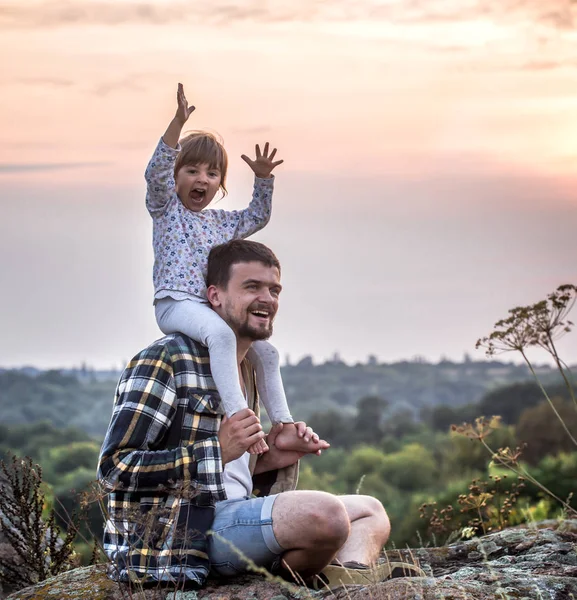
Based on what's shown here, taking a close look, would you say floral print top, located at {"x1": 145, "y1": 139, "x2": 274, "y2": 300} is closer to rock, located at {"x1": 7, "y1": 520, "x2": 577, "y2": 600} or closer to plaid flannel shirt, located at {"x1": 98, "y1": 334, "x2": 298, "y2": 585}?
plaid flannel shirt, located at {"x1": 98, "y1": 334, "x2": 298, "y2": 585}

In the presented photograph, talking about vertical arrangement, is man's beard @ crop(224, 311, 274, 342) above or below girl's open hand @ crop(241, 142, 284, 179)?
below

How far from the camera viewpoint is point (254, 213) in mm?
6641

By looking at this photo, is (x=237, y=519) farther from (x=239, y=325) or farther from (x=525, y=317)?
(x=525, y=317)

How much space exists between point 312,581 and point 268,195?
2.51 meters

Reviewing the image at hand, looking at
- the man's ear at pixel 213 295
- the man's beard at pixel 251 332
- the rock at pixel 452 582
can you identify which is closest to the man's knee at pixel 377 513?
the rock at pixel 452 582

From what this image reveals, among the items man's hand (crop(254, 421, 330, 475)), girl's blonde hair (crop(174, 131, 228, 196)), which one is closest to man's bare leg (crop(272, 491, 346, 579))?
man's hand (crop(254, 421, 330, 475))

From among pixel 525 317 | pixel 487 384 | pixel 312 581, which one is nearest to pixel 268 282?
pixel 312 581

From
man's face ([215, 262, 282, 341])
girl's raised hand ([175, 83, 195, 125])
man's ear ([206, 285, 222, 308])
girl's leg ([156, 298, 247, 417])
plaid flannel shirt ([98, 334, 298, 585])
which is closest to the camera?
plaid flannel shirt ([98, 334, 298, 585])

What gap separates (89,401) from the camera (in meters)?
61.1

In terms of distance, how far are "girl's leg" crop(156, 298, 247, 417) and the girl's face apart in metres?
0.93

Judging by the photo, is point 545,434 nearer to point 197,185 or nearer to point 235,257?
point 197,185

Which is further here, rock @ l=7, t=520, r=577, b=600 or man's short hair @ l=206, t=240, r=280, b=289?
man's short hair @ l=206, t=240, r=280, b=289

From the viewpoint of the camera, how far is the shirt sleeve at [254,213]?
21.7 feet

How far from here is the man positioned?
5051 millimetres
